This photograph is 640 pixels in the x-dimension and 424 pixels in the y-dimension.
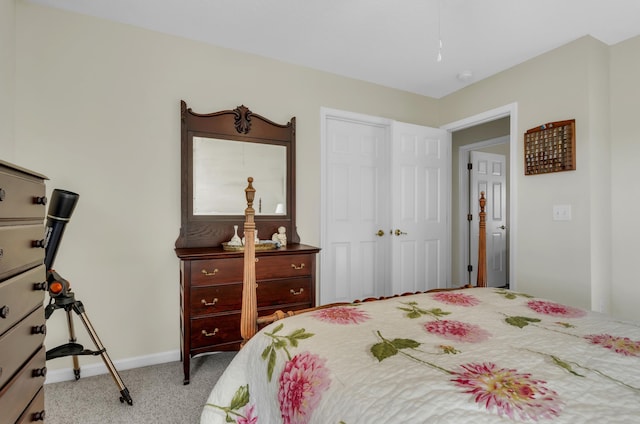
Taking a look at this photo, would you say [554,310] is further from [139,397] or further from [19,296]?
[139,397]

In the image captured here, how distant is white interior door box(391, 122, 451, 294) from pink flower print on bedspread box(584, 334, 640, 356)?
2350 mm

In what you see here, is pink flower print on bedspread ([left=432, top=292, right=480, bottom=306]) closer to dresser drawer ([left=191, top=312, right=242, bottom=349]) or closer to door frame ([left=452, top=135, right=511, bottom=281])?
dresser drawer ([left=191, top=312, right=242, bottom=349])

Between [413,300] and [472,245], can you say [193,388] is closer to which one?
[413,300]

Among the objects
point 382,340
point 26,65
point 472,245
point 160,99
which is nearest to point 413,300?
point 382,340

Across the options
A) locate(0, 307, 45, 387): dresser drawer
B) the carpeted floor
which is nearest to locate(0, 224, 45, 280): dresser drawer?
locate(0, 307, 45, 387): dresser drawer

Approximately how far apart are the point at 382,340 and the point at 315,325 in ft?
0.86

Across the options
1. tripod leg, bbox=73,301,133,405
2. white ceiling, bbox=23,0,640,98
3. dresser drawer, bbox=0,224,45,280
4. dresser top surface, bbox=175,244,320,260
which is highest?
white ceiling, bbox=23,0,640,98

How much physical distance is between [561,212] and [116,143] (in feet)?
11.8

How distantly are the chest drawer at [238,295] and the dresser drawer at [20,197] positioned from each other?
115 centimetres

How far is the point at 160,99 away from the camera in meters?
2.58

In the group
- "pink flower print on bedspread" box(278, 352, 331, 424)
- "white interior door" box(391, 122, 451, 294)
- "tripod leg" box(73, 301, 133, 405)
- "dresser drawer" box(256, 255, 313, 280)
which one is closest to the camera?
"pink flower print on bedspread" box(278, 352, 331, 424)

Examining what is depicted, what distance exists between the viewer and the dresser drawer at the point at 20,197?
99 cm

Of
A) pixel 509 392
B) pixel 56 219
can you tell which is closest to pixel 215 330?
pixel 56 219

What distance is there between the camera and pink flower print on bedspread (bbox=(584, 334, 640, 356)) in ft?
3.31
